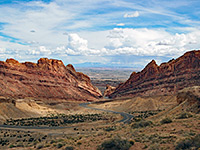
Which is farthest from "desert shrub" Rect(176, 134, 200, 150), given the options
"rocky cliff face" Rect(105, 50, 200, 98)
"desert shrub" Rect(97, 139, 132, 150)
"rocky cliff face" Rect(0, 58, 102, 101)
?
"rocky cliff face" Rect(105, 50, 200, 98)

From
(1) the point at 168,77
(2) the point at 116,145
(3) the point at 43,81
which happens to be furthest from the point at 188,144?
(3) the point at 43,81

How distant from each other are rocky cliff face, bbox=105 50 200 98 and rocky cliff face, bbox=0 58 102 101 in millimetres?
21190

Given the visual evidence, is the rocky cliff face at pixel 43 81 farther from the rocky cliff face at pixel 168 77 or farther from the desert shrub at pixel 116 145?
the desert shrub at pixel 116 145

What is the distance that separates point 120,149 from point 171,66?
8555 cm

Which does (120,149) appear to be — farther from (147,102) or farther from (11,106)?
(147,102)

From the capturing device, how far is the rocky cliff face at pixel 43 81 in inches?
3263

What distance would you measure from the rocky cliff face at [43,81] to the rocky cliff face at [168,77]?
69.5 ft

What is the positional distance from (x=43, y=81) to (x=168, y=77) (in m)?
50.1

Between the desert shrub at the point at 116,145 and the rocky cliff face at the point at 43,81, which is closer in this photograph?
the desert shrub at the point at 116,145

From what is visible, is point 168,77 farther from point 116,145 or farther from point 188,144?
point 188,144

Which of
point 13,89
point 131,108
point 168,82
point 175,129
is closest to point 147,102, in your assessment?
point 131,108

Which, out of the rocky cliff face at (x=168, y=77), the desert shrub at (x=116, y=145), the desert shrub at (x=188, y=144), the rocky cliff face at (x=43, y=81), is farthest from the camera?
the rocky cliff face at (x=168, y=77)

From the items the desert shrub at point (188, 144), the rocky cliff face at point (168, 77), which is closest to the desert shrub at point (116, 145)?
the desert shrub at point (188, 144)

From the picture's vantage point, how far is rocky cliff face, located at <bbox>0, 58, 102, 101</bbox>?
8288cm
